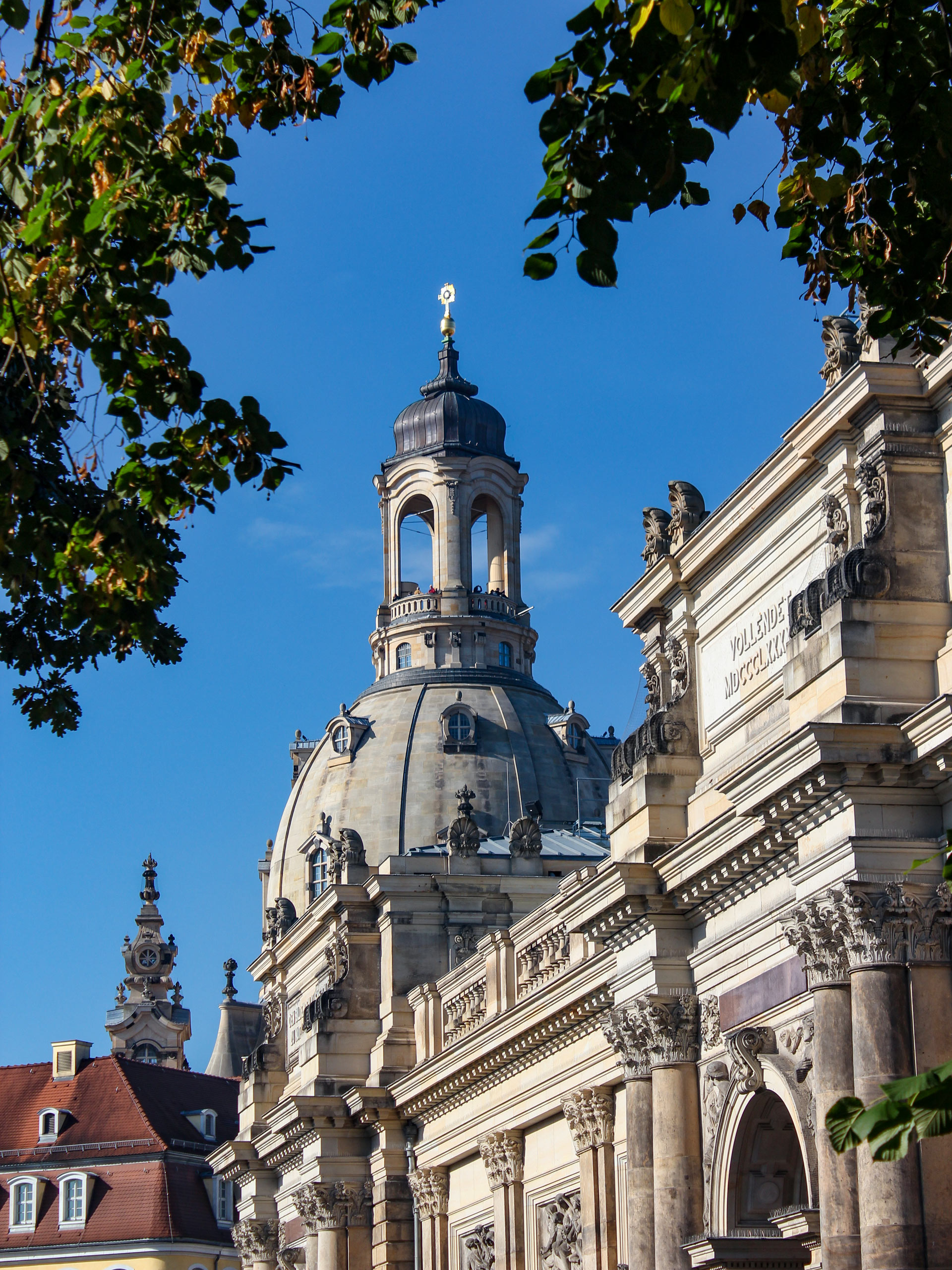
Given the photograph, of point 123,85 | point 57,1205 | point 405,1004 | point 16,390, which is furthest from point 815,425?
point 57,1205

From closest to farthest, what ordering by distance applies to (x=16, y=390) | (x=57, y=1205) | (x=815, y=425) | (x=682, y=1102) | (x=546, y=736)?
(x=16, y=390)
(x=815, y=425)
(x=682, y=1102)
(x=546, y=736)
(x=57, y=1205)

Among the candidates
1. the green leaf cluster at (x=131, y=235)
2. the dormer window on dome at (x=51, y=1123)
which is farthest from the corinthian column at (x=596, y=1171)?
the dormer window on dome at (x=51, y=1123)

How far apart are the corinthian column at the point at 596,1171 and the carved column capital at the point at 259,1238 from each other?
24.3 meters

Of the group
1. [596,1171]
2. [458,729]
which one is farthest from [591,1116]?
[458,729]

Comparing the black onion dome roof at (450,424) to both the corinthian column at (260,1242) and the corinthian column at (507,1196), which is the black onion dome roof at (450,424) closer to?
the corinthian column at (260,1242)

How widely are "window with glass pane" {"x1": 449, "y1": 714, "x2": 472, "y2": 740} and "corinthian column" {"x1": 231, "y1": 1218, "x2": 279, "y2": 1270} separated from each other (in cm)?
1628

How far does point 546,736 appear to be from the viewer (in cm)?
6856

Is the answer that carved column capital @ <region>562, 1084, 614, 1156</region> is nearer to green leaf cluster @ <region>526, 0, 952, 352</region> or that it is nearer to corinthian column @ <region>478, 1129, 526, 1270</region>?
corinthian column @ <region>478, 1129, 526, 1270</region>

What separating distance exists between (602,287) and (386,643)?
62360 mm

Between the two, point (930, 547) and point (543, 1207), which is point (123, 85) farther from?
point (543, 1207)

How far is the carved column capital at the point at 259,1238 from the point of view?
5691 cm

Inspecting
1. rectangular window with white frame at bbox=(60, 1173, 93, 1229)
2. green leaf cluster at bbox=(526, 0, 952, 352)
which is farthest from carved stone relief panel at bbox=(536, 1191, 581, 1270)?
rectangular window with white frame at bbox=(60, 1173, 93, 1229)

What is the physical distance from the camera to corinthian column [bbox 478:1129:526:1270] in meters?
38.3

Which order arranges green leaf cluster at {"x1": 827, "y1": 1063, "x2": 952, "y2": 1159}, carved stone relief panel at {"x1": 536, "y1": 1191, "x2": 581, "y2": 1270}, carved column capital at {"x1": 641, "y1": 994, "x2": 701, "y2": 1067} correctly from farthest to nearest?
1. carved stone relief panel at {"x1": 536, "y1": 1191, "x2": 581, "y2": 1270}
2. carved column capital at {"x1": 641, "y1": 994, "x2": 701, "y2": 1067}
3. green leaf cluster at {"x1": 827, "y1": 1063, "x2": 952, "y2": 1159}
